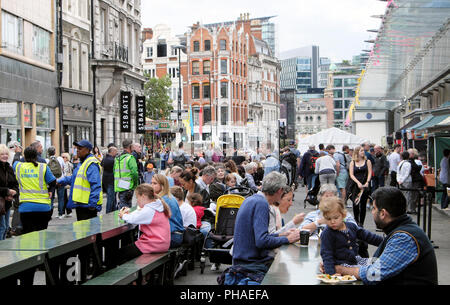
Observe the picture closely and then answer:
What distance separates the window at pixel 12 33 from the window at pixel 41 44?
1.72 metres

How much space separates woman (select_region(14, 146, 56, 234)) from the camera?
36.8 feet

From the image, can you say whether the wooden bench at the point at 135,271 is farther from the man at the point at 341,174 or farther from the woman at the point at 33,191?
the man at the point at 341,174

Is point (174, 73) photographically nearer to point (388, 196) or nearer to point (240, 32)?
point (240, 32)

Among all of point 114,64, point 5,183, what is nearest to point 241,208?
point 5,183

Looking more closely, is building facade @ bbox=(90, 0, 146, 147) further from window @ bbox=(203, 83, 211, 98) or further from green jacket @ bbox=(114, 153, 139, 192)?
window @ bbox=(203, 83, 211, 98)

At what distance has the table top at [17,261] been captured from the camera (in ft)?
20.4

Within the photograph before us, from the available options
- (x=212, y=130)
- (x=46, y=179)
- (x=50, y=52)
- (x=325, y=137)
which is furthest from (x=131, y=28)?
(x=212, y=130)

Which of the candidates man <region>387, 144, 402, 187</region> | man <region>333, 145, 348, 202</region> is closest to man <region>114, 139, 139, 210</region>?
man <region>333, 145, 348, 202</region>

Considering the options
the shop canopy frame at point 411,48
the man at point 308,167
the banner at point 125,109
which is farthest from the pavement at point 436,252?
the banner at point 125,109

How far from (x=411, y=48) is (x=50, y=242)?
104ft

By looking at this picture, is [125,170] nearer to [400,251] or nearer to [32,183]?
[32,183]

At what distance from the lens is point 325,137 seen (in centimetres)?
3322

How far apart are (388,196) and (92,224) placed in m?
5.67

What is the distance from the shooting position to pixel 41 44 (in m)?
31.4
